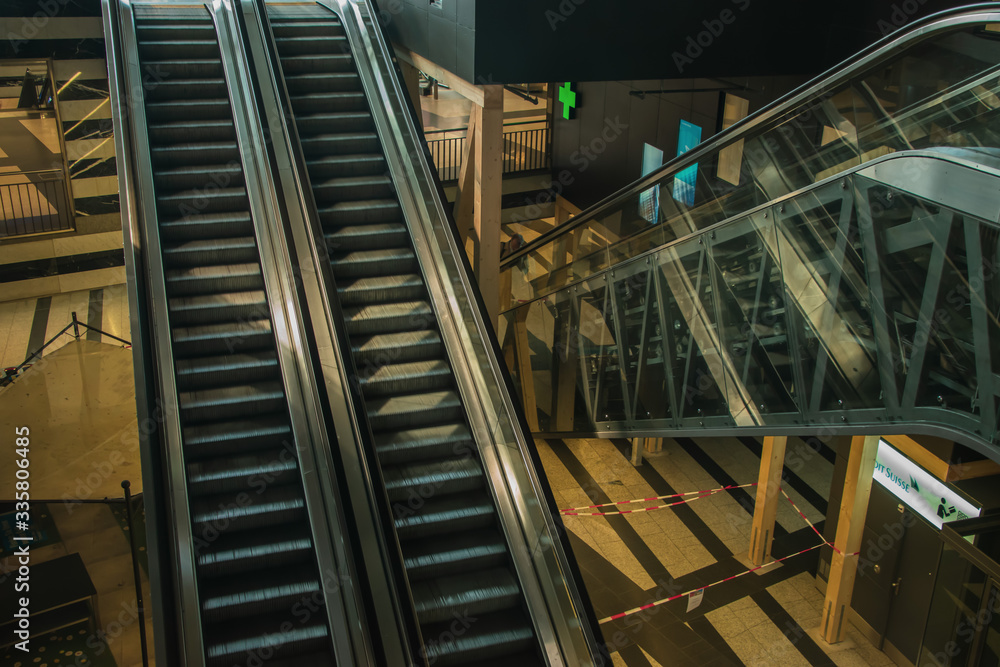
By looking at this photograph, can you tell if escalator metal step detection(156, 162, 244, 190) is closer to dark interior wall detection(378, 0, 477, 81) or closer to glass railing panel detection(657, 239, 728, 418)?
dark interior wall detection(378, 0, 477, 81)

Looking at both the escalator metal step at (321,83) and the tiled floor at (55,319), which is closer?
the escalator metal step at (321,83)

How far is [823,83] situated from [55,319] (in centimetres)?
1334

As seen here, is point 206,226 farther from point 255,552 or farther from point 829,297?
point 829,297

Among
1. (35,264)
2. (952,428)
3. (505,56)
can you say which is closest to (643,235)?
(505,56)

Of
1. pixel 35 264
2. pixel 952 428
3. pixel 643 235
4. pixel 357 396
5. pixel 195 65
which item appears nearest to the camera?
pixel 952 428

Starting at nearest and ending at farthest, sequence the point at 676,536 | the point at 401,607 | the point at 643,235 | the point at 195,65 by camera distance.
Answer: the point at 401,607, the point at 643,235, the point at 195,65, the point at 676,536

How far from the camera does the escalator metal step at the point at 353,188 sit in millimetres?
7754

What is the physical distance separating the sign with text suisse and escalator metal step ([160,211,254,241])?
6.47 metres

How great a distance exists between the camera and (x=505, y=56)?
773 centimetres

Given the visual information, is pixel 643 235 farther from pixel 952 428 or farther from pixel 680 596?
pixel 680 596

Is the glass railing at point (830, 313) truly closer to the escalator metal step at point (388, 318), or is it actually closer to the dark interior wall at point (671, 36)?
the escalator metal step at point (388, 318)

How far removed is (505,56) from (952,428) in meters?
5.28

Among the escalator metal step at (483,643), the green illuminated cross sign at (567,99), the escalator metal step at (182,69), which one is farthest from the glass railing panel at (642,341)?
the green illuminated cross sign at (567,99)

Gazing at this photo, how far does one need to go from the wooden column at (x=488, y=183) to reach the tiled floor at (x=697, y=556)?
11.2 ft
